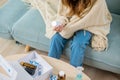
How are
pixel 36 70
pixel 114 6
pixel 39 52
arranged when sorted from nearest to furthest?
pixel 36 70 → pixel 114 6 → pixel 39 52

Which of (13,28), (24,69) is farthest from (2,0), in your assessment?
(24,69)

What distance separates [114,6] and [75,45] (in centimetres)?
56

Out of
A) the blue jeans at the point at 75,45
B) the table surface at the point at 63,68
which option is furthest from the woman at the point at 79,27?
the table surface at the point at 63,68

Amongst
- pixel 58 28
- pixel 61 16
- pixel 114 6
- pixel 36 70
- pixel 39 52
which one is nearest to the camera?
pixel 36 70

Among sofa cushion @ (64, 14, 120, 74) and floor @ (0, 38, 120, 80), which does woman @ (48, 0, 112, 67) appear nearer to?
sofa cushion @ (64, 14, 120, 74)

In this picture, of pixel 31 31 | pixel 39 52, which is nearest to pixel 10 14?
pixel 31 31

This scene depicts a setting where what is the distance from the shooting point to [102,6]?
1.64 m

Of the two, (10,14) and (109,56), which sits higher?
(10,14)

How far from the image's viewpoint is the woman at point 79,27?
161 cm

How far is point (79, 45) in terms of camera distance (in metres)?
1.63

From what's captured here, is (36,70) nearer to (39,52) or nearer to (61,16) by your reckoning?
(61,16)

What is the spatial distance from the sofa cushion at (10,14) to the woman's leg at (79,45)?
0.58 metres

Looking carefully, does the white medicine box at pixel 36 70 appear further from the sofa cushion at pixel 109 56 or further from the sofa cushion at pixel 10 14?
the sofa cushion at pixel 10 14

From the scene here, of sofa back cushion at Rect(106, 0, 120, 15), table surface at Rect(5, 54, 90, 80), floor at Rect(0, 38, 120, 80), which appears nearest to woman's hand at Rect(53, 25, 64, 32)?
table surface at Rect(5, 54, 90, 80)
